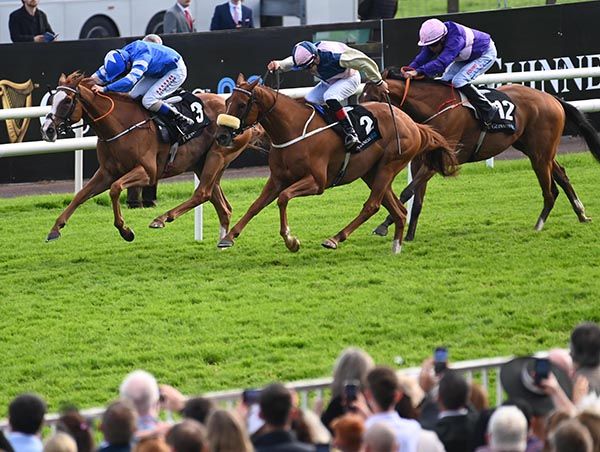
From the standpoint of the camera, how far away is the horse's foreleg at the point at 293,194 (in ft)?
37.6

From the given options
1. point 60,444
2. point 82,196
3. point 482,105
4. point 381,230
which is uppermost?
point 60,444

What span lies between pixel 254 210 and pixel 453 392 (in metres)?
6.19

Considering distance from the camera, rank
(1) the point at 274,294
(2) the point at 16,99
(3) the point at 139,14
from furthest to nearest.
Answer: (3) the point at 139,14 < (2) the point at 16,99 < (1) the point at 274,294

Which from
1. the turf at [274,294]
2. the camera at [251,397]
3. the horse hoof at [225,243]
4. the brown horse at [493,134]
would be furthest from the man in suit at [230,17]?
the camera at [251,397]

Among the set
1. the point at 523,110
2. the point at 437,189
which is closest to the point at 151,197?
the point at 437,189

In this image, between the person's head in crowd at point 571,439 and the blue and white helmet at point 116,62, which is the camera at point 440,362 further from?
the blue and white helmet at point 116,62

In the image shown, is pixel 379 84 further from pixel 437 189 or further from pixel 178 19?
pixel 178 19

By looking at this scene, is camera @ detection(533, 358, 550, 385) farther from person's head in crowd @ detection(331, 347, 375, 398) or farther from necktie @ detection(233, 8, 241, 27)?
necktie @ detection(233, 8, 241, 27)

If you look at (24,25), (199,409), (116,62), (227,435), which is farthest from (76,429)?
(24,25)

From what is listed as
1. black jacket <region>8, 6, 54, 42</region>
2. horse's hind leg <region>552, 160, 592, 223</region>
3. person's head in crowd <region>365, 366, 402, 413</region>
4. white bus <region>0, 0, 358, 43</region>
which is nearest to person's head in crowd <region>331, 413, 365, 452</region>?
person's head in crowd <region>365, 366, 402, 413</region>

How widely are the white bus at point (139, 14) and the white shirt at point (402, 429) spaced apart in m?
15.5

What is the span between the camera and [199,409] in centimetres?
568

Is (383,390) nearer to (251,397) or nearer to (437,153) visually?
(251,397)

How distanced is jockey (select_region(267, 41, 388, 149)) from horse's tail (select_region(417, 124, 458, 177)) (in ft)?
1.96
